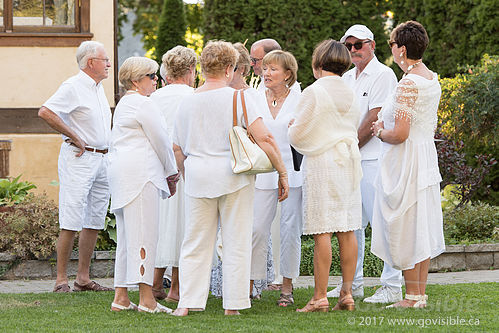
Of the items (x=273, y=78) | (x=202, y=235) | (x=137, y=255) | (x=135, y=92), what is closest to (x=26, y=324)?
(x=137, y=255)

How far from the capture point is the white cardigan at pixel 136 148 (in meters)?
5.95

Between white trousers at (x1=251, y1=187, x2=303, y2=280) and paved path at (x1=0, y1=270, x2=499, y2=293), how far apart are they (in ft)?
4.19

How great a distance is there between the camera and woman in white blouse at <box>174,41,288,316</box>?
5.71m

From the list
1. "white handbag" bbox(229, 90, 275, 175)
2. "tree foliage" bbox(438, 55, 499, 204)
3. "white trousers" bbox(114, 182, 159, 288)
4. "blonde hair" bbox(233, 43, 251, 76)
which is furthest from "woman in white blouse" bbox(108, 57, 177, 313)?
"tree foliage" bbox(438, 55, 499, 204)

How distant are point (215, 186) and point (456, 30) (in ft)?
29.5

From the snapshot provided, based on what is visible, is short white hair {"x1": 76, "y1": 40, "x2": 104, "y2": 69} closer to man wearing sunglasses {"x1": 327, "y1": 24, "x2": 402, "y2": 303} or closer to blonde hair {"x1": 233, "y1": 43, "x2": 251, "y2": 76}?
blonde hair {"x1": 233, "y1": 43, "x2": 251, "y2": 76}

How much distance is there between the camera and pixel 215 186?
5.69 metres

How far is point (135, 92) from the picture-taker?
6109 millimetres

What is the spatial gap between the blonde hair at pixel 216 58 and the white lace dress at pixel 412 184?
1241 mm

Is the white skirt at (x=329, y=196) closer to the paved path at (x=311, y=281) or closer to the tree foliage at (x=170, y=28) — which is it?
the paved path at (x=311, y=281)

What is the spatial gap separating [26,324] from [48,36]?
573cm

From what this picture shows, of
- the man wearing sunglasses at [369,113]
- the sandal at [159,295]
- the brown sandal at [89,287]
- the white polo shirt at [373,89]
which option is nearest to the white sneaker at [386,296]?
the man wearing sunglasses at [369,113]

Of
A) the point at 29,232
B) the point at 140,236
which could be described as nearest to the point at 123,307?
the point at 140,236

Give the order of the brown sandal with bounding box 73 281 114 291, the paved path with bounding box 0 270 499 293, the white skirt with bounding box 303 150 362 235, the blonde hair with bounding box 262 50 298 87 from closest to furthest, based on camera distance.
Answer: the white skirt with bounding box 303 150 362 235 → the blonde hair with bounding box 262 50 298 87 → the brown sandal with bounding box 73 281 114 291 → the paved path with bounding box 0 270 499 293
